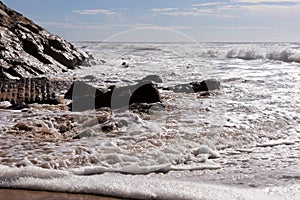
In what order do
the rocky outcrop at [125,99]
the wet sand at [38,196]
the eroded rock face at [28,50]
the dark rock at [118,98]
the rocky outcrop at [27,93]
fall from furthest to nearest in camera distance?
the eroded rock face at [28,50], the rocky outcrop at [27,93], the dark rock at [118,98], the rocky outcrop at [125,99], the wet sand at [38,196]

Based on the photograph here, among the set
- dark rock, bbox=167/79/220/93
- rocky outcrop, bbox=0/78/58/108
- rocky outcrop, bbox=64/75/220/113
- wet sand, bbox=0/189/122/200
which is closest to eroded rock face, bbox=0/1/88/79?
rocky outcrop, bbox=0/78/58/108

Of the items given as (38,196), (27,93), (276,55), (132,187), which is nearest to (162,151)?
(132,187)

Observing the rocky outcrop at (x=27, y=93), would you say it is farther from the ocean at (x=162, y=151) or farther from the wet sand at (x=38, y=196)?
the wet sand at (x=38, y=196)

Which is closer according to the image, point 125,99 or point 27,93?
point 125,99

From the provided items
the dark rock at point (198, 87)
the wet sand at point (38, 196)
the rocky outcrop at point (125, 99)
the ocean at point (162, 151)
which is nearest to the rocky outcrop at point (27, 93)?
the ocean at point (162, 151)

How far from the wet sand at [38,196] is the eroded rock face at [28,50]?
9757 millimetres

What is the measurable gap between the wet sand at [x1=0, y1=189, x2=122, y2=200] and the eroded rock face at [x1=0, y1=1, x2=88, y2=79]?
32.0 feet

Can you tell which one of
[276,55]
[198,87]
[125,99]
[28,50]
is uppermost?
[28,50]

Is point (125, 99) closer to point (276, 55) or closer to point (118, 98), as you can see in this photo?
point (118, 98)

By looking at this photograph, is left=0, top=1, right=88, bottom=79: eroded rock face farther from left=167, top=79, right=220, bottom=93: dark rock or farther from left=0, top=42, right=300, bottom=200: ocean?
left=0, top=42, right=300, bottom=200: ocean

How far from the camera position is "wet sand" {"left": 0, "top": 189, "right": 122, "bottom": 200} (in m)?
3.07

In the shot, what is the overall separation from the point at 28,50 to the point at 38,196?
13.6 metres

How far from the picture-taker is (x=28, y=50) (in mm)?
→ 15828

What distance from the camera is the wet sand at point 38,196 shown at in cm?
307
